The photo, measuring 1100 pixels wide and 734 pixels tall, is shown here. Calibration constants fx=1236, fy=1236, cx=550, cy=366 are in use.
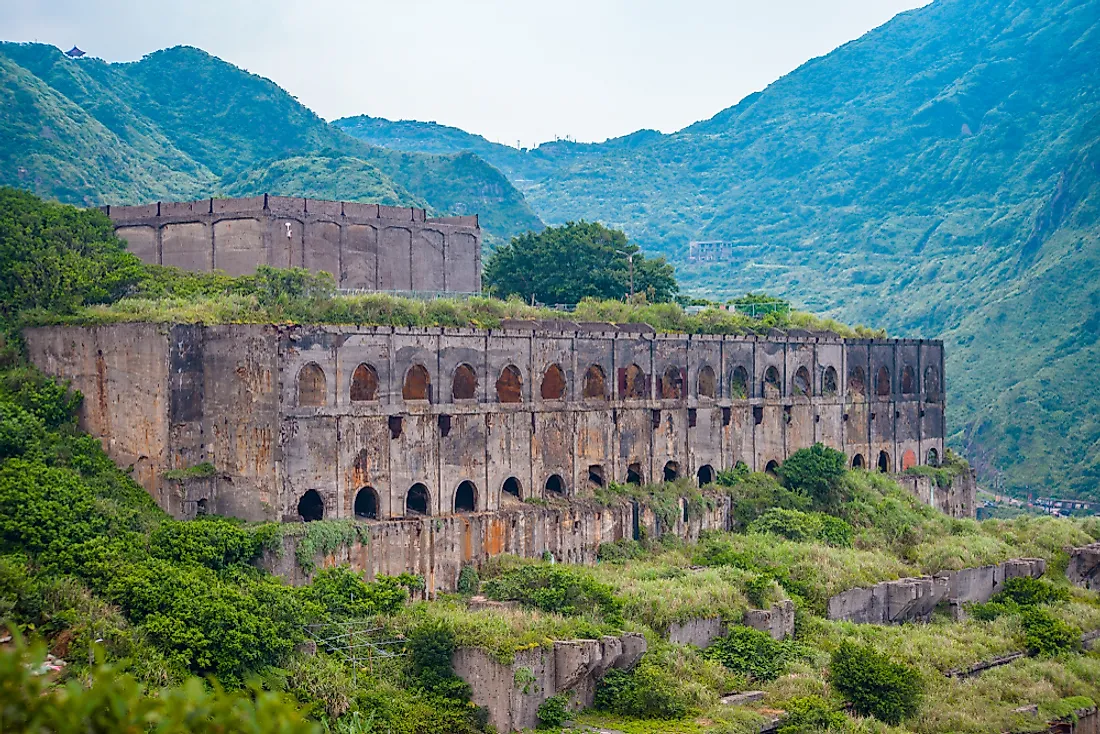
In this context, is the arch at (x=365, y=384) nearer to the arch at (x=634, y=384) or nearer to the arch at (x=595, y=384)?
the arch at (x=595, y=384)

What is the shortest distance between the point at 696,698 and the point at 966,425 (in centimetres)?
5599

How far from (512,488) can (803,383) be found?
14.8 meters

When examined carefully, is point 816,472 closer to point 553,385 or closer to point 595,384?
point 595,384

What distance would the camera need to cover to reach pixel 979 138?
371ft

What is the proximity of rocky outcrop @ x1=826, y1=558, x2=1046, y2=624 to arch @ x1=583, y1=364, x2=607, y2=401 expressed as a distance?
942cm

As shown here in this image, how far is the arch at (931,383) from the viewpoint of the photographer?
50.9 metres

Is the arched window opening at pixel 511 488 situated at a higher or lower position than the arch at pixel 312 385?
lower

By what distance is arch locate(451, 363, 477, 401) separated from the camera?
33.7 meters

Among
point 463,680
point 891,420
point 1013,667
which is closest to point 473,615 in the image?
point 463,680

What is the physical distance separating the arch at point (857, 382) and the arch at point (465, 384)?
18.8 meters

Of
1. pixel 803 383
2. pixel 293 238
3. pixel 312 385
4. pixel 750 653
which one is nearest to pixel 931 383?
pixel 803 383

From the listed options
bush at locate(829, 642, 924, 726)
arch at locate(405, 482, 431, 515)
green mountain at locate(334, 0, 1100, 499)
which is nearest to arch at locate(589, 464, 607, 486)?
arch at locate(405, 482, 431, 515)

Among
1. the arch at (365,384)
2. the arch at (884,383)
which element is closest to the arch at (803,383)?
the arch at (884,383)

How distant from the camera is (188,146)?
92562mm
